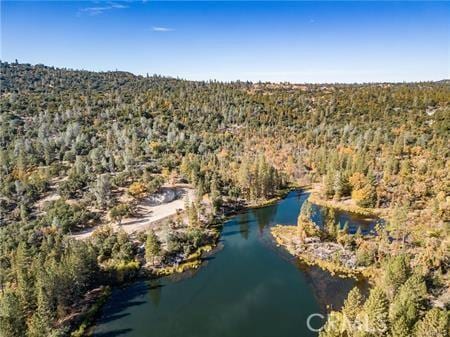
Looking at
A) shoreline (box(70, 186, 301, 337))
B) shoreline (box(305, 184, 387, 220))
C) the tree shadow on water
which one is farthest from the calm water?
shoreline (box(305, 184, 387, 220))

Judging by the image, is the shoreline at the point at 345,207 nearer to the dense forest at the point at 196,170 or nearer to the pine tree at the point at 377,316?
the dense forest at the point at 196,170

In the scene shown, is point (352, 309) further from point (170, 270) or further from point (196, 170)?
point (196, 170)

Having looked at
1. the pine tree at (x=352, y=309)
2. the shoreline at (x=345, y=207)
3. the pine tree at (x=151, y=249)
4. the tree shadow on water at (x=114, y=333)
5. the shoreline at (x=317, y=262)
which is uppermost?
the pine tree at (x=352, y=309)

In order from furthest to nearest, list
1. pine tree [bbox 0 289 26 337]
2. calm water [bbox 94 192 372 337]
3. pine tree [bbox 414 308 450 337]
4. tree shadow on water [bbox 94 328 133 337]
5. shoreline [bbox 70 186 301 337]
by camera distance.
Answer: shoreline [bbox 70 186 301 337] → calm water [bbox 94 192 372 337] → tree shadow on water [bbox 94 328 133 337] → pine tree [bbox 0 289 26 337] → pine tree [bbox 414 308 450 337]

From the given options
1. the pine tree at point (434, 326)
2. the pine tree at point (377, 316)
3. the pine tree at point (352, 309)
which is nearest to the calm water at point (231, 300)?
the pine tree at point (352, 309)

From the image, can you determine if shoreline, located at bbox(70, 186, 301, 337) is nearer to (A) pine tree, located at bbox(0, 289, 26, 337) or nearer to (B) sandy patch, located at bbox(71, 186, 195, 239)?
(A) pine tree, located at bbox(0, 289, 26, 337)
